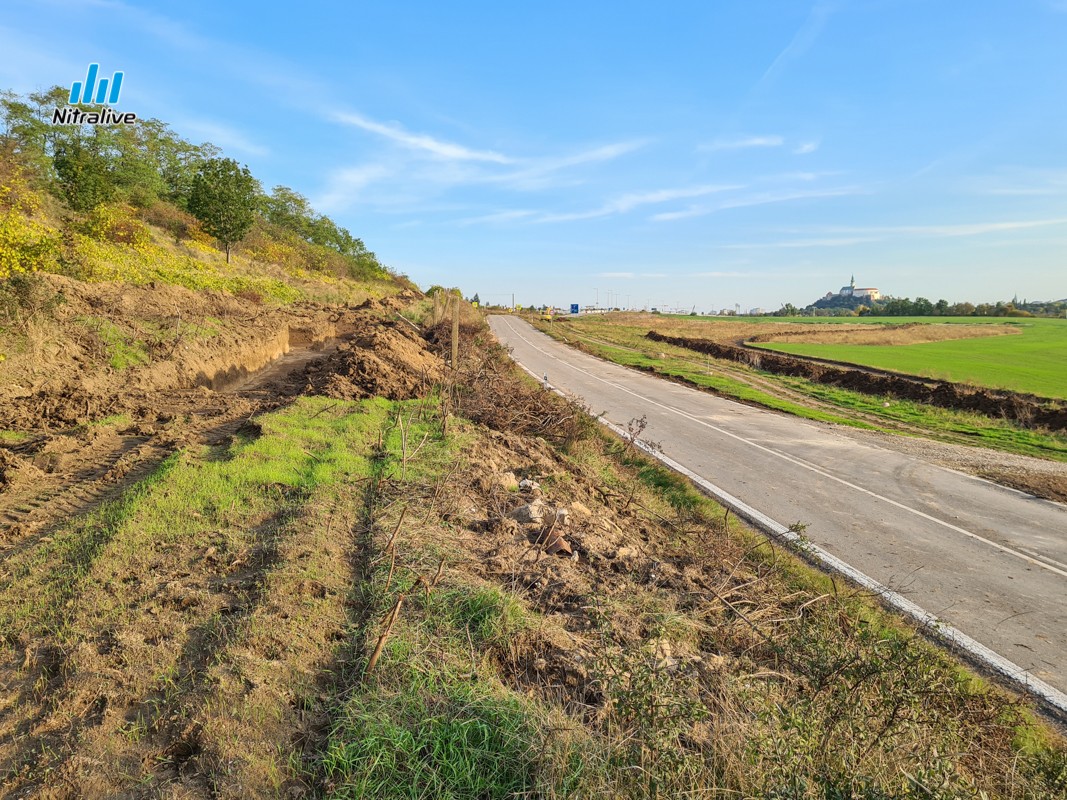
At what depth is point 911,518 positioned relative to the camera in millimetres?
8531

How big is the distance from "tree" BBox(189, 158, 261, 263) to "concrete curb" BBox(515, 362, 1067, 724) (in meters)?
34.0

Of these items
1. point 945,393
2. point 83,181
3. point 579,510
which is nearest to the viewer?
point 579,510

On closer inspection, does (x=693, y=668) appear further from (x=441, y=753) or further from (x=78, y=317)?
(x=78, y=317)

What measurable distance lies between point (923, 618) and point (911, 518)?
3.43m

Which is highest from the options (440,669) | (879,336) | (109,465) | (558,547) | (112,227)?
(879,336)

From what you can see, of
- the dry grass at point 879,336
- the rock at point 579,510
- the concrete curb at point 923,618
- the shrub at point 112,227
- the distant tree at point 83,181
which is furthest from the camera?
the dry grass at point 879,336

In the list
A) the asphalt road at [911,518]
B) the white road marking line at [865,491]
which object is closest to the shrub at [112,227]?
the asphalt road at [911,518]

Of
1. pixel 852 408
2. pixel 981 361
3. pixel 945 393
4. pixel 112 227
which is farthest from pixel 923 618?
pixel 981 361

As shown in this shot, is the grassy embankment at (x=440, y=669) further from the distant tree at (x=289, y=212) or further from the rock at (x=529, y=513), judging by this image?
the distant tree at (x=289, y=212)

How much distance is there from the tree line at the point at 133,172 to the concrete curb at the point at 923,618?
26.3 meters

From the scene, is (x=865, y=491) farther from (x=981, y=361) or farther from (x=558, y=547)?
(x=981, y=361)

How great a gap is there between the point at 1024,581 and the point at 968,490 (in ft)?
13.8

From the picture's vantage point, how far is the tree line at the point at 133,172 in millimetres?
24172

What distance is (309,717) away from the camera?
324 cm
